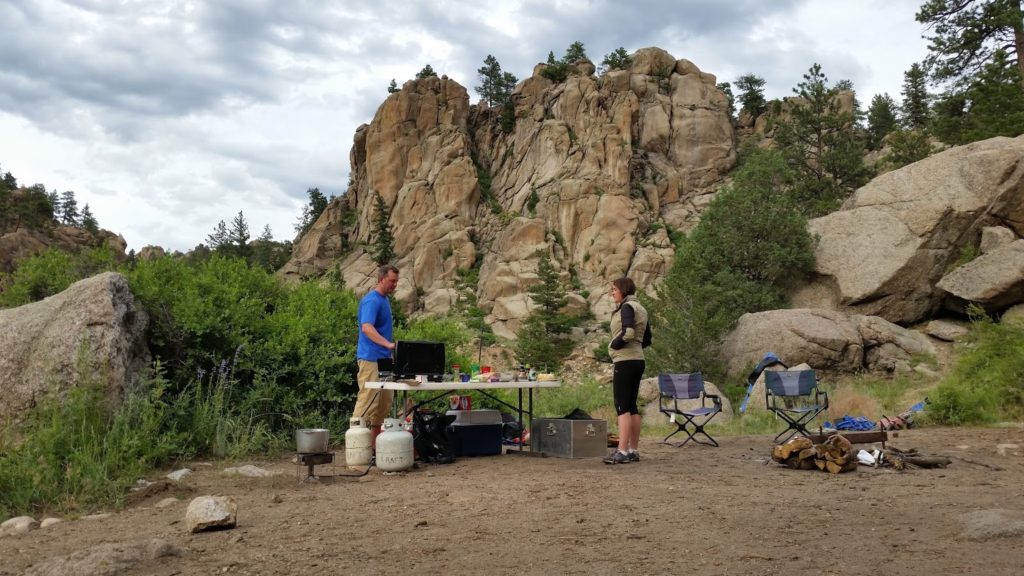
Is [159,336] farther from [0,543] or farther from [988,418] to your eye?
[988,418]

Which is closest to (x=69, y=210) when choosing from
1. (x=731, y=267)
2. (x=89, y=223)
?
(x=89, y=223)

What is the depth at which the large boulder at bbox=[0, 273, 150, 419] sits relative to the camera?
6867 millimetres

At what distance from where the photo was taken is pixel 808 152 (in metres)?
33.2

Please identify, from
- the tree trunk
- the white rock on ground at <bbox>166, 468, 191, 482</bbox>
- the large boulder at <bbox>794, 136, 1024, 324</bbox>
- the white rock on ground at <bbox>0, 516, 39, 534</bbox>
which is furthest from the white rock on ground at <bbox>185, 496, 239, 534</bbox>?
the tree trunk

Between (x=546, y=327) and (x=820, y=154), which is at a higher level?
(x=820, y=154)

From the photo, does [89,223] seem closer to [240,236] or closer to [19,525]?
[240,236]

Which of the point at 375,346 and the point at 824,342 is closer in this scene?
the point at 375,346

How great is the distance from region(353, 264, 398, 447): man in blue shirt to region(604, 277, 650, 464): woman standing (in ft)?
7.71

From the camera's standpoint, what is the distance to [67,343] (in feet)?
23.2

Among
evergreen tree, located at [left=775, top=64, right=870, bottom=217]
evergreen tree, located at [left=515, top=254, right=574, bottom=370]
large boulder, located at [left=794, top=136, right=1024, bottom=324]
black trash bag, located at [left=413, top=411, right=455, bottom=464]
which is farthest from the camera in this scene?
evergreen tree, located at [left=515, top=254, right=574, bottom=370]

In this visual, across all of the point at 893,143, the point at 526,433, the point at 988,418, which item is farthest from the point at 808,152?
the point at 526,433

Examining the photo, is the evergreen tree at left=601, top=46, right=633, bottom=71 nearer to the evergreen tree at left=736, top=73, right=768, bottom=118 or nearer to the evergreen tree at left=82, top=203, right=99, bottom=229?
the evergreen tree at left=736, top=73, right=768, bottom=118

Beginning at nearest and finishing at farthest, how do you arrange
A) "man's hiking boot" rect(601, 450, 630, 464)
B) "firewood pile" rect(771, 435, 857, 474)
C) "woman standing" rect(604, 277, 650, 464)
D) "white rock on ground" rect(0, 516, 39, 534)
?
"white rock on ground" rect(0, 516, 39, 534) → "firewood pile" rect(771, 435, 857, 474) → "woman standing" rect(604, 277, 650, 464) → "man's hiking boot" rect(601, 450, 630, 464)

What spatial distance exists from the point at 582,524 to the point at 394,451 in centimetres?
301
